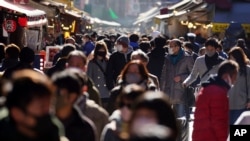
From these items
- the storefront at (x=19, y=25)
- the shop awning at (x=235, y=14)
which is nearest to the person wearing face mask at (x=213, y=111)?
the storefront at (x=19, y=25)

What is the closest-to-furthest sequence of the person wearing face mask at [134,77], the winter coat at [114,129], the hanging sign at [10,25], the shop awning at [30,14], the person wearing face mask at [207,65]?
the winter coat at [114,129], the person wearing face mask at [134,77], the person wearing face mask at [207,65], the hanging sign at [10,25], the shop awning at [30,14]

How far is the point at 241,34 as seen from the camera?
24625 millimetres

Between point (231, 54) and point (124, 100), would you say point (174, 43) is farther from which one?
point (124, 100)

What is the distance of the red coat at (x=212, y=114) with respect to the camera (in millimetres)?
7711

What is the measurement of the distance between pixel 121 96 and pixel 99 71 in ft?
19.8

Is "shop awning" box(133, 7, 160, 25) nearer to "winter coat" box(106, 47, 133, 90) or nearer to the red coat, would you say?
"winter coat" box(106, 47, 133, 90)

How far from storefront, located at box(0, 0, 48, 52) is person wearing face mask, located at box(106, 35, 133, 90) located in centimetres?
474

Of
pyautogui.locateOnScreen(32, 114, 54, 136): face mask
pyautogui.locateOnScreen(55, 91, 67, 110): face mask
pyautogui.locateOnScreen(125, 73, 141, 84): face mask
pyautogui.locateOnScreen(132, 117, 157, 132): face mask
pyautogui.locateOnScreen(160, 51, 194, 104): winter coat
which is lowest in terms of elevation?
pyautogui.locateOnScreen(160, 51, 194, 104): winter coat

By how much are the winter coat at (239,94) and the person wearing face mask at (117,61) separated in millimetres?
2029

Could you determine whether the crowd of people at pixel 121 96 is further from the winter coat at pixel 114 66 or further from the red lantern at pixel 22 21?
the red lantern at pixel 22 21

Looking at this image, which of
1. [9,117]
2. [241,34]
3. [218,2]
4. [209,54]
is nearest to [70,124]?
[9,117]

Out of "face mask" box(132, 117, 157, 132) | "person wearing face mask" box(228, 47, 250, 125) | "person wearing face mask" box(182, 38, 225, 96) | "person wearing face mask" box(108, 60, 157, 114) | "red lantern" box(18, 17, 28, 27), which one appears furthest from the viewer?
"red lantern" box(18, 17, 28, 27)

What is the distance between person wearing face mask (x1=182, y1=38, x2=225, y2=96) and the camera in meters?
12.1

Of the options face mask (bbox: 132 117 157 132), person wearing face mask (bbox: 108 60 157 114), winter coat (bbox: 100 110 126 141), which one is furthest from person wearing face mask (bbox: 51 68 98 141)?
person wearing face mask (bbox: 108 60 157 114)
